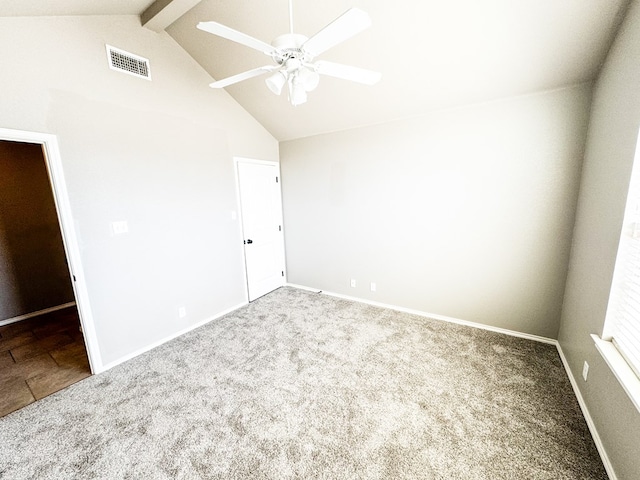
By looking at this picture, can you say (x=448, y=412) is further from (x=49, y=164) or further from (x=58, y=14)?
(x=58, y=14)

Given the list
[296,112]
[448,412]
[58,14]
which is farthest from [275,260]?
[58,14]

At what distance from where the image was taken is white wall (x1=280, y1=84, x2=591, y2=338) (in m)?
2.36

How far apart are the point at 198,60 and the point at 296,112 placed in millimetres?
1209

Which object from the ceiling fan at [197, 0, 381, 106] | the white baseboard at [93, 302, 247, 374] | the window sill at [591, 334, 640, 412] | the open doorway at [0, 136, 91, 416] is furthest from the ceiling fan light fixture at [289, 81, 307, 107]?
the open doorway at [0, 136, 91, 416]

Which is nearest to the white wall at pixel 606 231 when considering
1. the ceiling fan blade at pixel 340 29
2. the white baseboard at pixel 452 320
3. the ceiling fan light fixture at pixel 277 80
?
the white baseboard at pixel 452 320

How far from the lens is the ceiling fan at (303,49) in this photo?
1062 millimetres

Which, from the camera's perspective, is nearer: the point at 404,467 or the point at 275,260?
the point at 404,467

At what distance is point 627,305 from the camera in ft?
4.80

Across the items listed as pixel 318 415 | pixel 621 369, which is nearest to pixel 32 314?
pixel 318 415

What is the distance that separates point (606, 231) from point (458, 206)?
123 cm

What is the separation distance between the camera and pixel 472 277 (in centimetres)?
286

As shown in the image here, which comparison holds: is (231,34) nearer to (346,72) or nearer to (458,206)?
(346,72)

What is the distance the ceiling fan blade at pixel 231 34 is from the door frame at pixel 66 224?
1815mm

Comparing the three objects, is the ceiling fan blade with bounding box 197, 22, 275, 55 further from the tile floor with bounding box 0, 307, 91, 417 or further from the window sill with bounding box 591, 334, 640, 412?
the tile floor with bounding box 0, 307, 91, 417
